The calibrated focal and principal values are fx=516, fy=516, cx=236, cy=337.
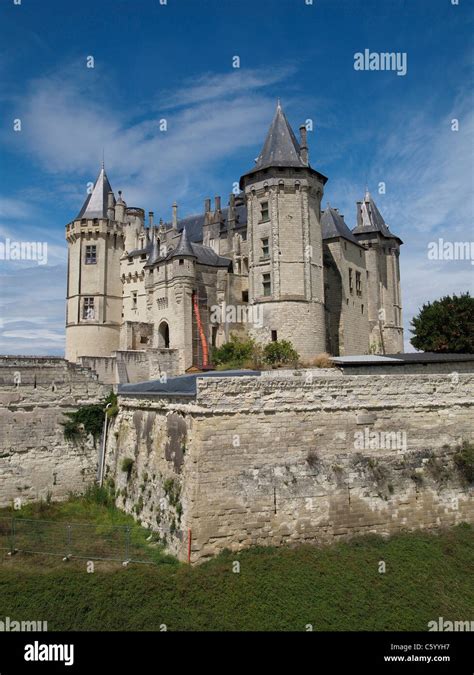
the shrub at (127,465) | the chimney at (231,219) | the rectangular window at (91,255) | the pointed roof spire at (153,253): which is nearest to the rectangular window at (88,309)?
the rectangular window at (91,255)

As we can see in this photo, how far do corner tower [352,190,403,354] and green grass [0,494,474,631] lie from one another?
28224 mm

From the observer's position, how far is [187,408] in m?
13.9

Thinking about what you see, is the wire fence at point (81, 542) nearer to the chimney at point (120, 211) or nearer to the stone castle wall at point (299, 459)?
the stone castle wall at point (299, 459)

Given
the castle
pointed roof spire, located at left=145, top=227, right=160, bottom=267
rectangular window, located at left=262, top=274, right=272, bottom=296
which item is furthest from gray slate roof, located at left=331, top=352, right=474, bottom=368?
pointed roof spire, located at left=145, top=227, right=160, bottom=267

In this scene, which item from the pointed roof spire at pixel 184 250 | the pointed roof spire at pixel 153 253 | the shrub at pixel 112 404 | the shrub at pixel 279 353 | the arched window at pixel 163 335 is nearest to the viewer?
the shrub at pixel 112 404

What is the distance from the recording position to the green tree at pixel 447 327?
83.5 ft

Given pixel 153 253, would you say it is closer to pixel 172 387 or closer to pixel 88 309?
pixel 88 309

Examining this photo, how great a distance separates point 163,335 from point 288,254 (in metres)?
10.9

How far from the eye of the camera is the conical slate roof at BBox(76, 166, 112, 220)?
42.7 metres

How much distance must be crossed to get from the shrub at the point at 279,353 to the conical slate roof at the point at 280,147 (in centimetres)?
1125
